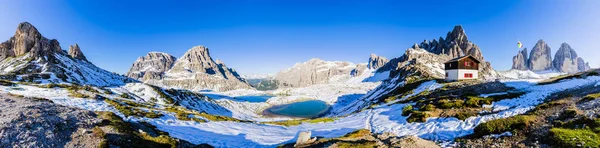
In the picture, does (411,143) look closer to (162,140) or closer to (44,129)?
(162,140)

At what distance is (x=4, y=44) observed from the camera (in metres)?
170

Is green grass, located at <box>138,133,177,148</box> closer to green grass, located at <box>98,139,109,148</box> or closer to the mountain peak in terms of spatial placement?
green grass, located at <box>98,139,109,148</box>

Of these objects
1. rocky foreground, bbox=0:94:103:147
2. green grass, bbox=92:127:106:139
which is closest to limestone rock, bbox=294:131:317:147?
rocky foreground, bbox=0:94:103:147

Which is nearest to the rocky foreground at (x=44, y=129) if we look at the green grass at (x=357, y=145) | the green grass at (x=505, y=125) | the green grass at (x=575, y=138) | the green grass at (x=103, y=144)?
the green grass at (x=103, y=144)

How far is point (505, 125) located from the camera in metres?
19.0

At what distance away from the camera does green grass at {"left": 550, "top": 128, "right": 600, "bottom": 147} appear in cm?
1356

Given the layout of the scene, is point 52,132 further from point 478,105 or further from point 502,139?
point 478,105

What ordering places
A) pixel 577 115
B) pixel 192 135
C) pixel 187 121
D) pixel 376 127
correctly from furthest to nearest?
pixel 187 121
pixel 376 127
pixel 192 135
pixel 577 115

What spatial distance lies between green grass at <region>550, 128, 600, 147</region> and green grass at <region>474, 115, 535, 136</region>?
9.40 ft

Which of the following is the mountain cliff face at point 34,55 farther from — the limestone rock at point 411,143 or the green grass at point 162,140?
the limestone rock at point 411,143

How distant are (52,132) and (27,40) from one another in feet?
733

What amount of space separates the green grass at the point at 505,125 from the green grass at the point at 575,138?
9.40 ft

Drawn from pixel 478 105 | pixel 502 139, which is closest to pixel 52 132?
pixel 502 139

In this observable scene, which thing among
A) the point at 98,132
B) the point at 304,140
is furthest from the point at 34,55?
the point at 304,140
